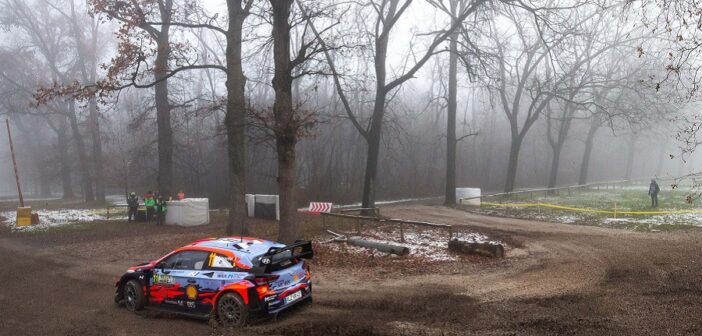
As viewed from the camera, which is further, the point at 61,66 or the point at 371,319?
the point at 61,66

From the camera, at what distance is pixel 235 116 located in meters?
17.5

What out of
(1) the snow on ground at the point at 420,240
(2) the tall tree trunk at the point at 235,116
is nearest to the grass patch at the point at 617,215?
(1) the snow on ground at the point at 420,240

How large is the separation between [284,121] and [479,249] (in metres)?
6.62

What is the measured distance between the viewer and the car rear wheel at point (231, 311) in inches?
333

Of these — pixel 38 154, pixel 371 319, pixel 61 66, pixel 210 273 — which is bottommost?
pixel 371 319

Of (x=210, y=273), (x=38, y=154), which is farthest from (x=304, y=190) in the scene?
(x=38, y=154)

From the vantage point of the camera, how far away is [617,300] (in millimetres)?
9578

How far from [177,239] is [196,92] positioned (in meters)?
40.6

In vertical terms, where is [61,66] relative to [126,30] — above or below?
above

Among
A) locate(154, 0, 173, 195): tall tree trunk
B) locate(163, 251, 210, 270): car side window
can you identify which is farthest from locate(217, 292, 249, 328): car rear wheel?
locate(154, 0, 173, 195): tall tree trunk

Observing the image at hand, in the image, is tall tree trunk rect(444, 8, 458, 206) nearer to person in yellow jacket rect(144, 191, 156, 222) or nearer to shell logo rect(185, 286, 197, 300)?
person in yellow jacket rect(144, 191, 156, 222)

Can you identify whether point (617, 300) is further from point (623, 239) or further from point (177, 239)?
point (177, 239)

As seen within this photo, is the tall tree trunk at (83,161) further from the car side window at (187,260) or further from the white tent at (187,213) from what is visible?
the car side window at (187,260)

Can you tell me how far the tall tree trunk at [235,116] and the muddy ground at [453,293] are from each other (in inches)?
84.3
